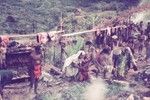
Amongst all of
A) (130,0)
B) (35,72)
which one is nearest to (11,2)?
(130,0)

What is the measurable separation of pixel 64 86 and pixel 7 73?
192 centimetres

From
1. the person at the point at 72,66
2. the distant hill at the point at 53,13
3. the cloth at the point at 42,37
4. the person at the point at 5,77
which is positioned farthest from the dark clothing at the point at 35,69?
the distant hill at the point at 53,13

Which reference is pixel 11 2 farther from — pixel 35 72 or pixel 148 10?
pixel 35 72

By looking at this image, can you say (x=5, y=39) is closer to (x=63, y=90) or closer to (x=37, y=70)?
(x=37, y=70)

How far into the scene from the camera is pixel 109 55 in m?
13.1

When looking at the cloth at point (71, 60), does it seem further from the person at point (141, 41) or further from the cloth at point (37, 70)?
the person at point (141, 41)

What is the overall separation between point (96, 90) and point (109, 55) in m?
2.50

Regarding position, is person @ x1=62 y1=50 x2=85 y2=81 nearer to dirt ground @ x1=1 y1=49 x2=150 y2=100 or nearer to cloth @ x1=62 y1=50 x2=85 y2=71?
cloth @ x1=62 y1=50 x2=85 y2=71

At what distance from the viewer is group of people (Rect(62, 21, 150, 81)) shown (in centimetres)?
1195

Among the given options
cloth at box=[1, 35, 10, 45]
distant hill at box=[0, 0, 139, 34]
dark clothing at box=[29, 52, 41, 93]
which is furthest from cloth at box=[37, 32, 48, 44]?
distant hill at box=[0, 0, 139, 34]

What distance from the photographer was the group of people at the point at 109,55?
470 inches

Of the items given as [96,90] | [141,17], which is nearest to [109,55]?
[96,90]

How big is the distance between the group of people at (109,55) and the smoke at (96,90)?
0.39 metres

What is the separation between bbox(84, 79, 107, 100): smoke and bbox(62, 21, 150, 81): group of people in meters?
0.39
